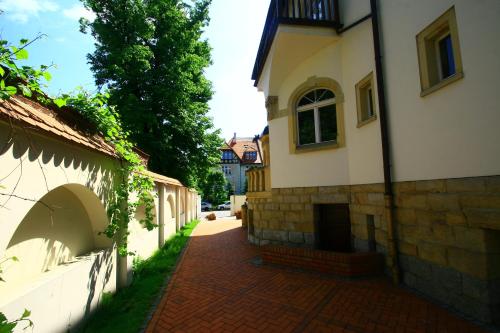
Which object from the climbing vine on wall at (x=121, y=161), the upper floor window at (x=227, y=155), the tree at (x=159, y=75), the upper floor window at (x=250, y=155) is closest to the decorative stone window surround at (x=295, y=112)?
the climbing vine on wall at (x=121, y=161)

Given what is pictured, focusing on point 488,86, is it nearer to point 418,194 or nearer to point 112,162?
point 418,194

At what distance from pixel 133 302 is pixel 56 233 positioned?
209cm

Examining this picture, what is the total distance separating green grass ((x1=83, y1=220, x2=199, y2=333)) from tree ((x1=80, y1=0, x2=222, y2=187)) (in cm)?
909

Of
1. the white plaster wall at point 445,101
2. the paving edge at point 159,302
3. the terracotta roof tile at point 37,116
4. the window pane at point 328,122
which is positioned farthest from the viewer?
the window pane at point 328,122

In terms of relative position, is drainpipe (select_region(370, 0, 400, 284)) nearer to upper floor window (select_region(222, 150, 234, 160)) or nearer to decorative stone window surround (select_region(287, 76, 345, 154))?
decorative stone window surround (select_region(287, 76, 345, 154))

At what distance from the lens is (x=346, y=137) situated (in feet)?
25.6

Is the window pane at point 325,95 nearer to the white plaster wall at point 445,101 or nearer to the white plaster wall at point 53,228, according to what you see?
the white plaster wall at point 445,101

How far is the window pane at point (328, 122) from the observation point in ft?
27.0

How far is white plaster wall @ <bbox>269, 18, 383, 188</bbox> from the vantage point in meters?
6.80

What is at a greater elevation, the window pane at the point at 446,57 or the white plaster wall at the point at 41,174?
the window pane at the point at 446,57

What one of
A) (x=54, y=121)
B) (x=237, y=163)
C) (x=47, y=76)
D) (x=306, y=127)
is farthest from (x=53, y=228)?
(x=237, y=163)

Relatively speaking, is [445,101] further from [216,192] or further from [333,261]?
[216,192]

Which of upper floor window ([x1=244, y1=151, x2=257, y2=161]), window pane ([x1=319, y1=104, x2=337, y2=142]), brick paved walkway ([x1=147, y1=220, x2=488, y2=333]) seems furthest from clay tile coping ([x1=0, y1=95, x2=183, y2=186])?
upper floor window ([x1=244, y1=151, x2=257, y2=161])

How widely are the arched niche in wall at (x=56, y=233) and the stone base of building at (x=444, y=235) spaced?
5425 millimetres
